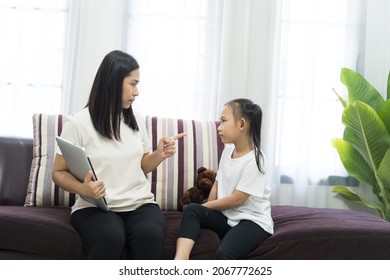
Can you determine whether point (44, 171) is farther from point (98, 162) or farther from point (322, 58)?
point (322, 58)

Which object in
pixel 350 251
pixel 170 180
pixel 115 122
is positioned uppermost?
pixel 115 122

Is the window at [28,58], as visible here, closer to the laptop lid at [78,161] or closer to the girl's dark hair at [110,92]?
the girl's dark hair at [110,92]

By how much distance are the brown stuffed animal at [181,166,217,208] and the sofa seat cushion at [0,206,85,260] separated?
27.7 inches

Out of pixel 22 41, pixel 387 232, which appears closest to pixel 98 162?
pixel 387 232

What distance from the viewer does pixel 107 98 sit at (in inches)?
86.3

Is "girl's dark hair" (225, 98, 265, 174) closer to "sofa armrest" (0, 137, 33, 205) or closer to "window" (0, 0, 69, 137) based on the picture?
"sofa armrest" (0, 137, 33, 205)

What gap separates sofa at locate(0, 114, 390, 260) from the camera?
6.70 feet

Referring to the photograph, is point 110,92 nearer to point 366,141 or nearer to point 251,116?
point 251,116

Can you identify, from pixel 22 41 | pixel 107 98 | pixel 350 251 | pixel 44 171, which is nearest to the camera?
pixel 350 251

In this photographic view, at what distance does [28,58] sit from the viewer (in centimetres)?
320

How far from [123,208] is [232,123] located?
22.6 inches

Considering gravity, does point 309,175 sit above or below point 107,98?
below

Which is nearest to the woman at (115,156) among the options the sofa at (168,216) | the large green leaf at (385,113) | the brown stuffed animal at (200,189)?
the sofa at (168,216)

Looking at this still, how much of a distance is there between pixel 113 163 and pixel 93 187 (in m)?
0.24
